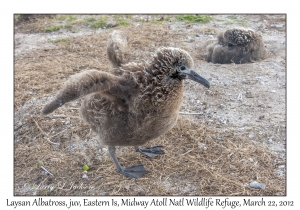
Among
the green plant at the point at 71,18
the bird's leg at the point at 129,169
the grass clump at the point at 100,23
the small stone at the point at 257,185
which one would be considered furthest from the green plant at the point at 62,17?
the small stone at the point at 257,185

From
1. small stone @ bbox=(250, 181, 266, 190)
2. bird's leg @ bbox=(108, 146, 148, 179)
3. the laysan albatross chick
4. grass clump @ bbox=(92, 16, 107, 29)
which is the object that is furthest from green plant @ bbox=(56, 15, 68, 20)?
small stone @ bbox=(250, 181, 266, 190)

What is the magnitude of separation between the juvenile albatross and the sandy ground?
883mm

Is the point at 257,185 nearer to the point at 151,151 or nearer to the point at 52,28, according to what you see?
the point at 151,151

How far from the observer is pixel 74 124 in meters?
5.35

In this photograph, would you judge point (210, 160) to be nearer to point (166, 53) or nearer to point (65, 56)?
point (166, 53)

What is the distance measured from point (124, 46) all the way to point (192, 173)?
87.5 inches

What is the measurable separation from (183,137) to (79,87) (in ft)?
7.77

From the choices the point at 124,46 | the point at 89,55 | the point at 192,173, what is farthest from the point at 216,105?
the point at 89,55

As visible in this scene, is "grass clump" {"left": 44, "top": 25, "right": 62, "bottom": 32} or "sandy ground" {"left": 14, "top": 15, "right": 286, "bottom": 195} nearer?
"sandy ground" {"left": 14, "top": 15, "right": 286, "bottom": 195}

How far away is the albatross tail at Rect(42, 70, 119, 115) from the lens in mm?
3252

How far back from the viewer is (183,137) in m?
5.01

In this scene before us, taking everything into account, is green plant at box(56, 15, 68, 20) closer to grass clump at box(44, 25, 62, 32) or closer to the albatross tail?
grass clump at box(44, 25, 62, 32)

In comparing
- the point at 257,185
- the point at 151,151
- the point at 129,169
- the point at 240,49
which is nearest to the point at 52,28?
the point at 240,49

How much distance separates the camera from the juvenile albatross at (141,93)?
11.4 feet
